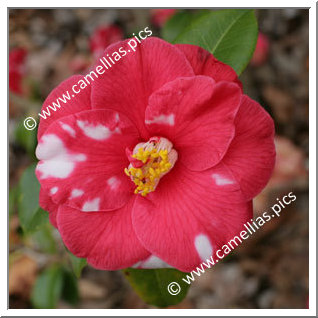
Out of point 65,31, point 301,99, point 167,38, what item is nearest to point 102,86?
point 167,38

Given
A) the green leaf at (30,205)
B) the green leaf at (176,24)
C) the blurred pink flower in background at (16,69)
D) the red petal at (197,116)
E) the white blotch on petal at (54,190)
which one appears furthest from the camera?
the blurred pink flower in background at (16,69)

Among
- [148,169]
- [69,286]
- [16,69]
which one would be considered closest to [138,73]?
[148,169]

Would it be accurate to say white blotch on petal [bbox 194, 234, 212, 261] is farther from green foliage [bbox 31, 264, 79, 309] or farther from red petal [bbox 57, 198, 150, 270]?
green foliage [bbox 31, 264, 79, 309]

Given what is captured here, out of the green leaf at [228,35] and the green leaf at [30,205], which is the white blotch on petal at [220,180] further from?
the green leaf at [30,205]

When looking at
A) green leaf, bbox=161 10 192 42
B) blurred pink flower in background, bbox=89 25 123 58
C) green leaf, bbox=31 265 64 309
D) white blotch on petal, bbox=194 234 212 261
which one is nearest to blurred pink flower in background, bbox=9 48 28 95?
blurred pink flower in background, bbox=89 25 123 58

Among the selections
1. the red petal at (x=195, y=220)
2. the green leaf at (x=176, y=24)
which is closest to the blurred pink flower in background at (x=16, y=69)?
the green leaf at (x=176, y=24)

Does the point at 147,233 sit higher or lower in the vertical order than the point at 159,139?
lower

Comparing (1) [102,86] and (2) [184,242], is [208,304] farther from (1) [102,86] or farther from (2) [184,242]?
(1) [102,86]
